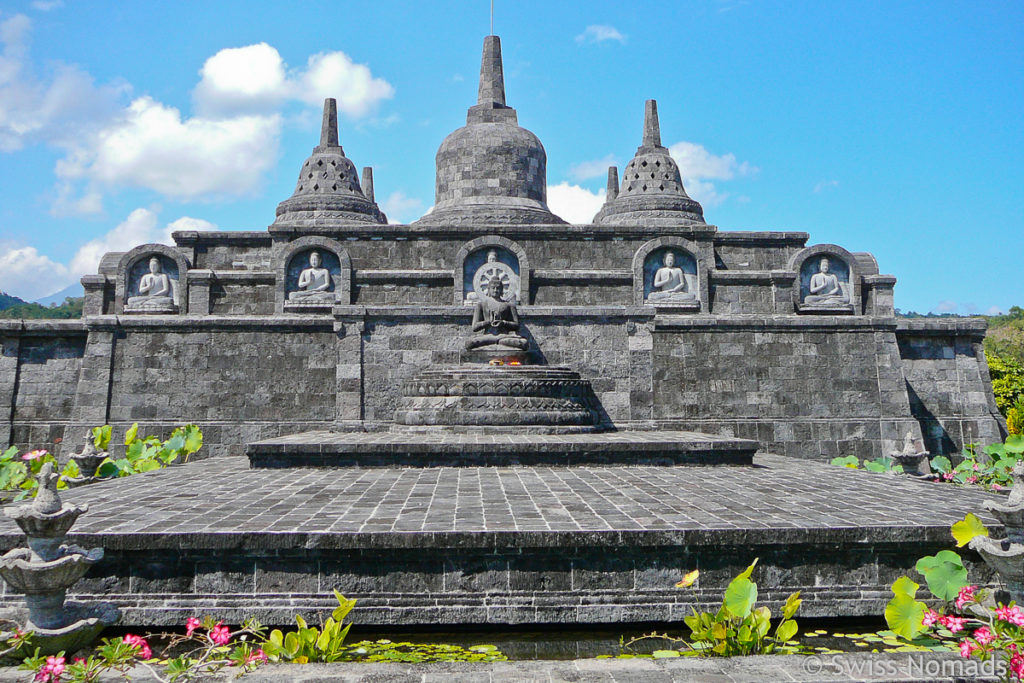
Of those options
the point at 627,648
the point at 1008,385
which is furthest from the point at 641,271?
the point at 627,648

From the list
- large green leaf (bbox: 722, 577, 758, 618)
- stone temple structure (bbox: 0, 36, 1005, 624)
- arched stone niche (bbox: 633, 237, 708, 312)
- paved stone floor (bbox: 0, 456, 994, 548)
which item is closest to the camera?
large green leaf (bbox: 722, 577, 758, 618)

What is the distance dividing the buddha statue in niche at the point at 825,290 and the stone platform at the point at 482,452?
26.1 ft

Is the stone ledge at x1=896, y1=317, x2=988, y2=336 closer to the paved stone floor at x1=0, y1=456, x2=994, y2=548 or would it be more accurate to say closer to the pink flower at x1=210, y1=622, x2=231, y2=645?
the paved stone floor at x1=0, y1=456, x2=994, y2=548

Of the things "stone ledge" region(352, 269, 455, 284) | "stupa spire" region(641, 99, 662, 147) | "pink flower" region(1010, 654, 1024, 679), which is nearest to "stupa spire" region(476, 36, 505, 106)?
"stupa spire" region(641, 99, 662, 147)

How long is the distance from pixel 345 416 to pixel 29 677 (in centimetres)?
1125

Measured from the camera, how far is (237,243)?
20.3m

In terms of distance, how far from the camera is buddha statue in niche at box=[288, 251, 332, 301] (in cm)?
1762

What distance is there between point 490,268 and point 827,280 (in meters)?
8.50

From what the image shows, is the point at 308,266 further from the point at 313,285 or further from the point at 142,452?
the point at 142,452

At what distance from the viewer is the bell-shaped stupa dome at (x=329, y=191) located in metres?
22.5

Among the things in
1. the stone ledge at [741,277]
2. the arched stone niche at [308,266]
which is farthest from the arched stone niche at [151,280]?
the stone ledge at [741,277]

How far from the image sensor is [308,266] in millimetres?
17875

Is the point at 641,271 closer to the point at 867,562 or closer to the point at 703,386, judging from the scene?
the point at 703,386

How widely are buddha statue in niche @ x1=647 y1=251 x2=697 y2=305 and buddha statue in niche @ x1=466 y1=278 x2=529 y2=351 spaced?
447 cm
